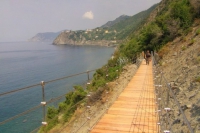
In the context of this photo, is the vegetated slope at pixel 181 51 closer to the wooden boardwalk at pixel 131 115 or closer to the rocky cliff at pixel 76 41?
the wooden boardwalk at pixel 131 115

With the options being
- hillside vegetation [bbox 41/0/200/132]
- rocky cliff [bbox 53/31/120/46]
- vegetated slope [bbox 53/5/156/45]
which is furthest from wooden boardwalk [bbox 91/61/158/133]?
vegetated slope [bbox 53/5/156/45]

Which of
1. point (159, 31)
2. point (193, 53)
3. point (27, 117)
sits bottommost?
point (27, 117)

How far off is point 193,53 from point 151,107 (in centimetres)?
574

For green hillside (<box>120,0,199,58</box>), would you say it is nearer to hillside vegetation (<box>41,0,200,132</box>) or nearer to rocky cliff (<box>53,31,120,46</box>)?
hillside vegetation (<box>41,0,200,132</box>)

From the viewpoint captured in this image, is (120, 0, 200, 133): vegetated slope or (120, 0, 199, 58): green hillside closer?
(120, 0, 200, 133): vegetated slope

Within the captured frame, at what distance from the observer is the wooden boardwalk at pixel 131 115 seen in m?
4.66

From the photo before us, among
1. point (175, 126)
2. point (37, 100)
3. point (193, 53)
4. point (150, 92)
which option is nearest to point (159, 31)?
point (193, 53)

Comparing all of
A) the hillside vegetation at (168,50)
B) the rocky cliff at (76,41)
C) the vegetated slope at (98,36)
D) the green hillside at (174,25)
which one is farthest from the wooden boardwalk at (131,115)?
the vegetated slope at (98,36)

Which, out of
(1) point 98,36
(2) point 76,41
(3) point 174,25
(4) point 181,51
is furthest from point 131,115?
(1) point 98,36

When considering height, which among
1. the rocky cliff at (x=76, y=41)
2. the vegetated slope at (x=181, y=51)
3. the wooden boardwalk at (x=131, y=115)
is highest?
the rocky cliff at (x=76, y=41)

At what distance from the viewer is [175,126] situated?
15.3 ft

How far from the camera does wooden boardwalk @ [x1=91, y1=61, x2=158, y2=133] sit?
15.3 feet

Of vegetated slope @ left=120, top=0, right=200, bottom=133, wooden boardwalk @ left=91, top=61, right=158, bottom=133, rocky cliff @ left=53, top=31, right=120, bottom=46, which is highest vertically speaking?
rocky cliff @ left=53, top=31, right=120, bottom=46

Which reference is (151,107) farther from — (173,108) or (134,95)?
(134,95)
